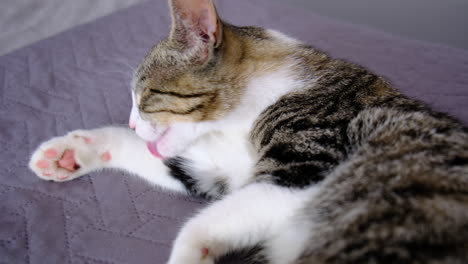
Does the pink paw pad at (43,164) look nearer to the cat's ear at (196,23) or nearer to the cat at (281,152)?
the cat at (281,152)

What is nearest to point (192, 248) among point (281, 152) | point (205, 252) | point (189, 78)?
point (205, 252)

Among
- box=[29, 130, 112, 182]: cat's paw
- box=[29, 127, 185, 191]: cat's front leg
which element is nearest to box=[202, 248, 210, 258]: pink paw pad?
box=[29, 127, 185, 191]: cat's front leg

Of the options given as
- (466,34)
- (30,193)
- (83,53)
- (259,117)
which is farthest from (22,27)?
(466,34)

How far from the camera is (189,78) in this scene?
83 centimetres

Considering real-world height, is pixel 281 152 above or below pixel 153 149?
above

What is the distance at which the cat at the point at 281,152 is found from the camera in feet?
1.79

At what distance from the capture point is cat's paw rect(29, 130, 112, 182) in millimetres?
886

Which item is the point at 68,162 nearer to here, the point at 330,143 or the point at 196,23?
the point at 196,23

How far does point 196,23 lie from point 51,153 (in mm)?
446

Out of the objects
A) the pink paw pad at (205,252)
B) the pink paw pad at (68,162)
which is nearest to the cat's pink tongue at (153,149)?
the pink paw pad at (68,162)

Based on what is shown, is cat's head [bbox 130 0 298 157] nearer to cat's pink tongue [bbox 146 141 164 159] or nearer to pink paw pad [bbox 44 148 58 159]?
cat's pink tongue [bbox 146 141 164 159]

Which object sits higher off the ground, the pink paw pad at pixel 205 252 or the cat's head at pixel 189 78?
the cat's head at pixel 189 78

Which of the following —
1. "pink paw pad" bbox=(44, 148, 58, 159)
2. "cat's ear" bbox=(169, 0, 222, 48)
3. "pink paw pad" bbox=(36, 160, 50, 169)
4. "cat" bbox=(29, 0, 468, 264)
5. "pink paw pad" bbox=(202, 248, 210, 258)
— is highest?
"cat's ear" bbox=(169, 0, 222, 48)

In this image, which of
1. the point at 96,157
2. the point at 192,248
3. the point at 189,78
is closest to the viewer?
the point at 192,248
